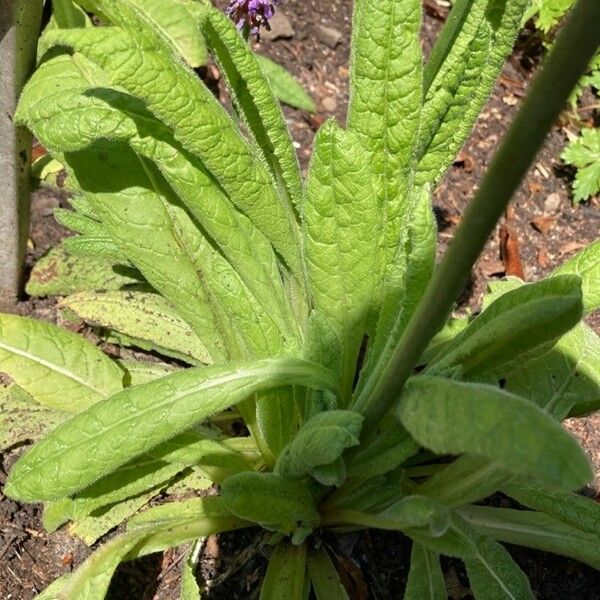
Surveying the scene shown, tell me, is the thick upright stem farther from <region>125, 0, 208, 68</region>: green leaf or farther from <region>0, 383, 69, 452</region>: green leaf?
<region>125, 0, 208, 68</region>: green leaf

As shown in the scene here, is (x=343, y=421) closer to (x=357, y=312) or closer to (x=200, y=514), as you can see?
(x=357, y=312)

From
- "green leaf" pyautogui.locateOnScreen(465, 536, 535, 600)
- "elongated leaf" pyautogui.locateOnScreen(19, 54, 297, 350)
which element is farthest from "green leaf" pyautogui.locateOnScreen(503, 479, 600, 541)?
"elongated leaf" pyautogui.locateOnScreen(19, 54, 297, 350)

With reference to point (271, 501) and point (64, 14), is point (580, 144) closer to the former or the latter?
point (64, 14)

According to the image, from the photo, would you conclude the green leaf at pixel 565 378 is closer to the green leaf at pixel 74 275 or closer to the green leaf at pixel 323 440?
the green leaf at pixel 323 440

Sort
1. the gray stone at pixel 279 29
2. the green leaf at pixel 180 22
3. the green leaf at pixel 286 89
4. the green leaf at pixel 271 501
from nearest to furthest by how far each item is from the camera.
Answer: the green leaf at pixel 271 501 → the green leaf at pixel 180 22 → the green leaf at pixel 286 89 → the gray stone at pixel 279 29

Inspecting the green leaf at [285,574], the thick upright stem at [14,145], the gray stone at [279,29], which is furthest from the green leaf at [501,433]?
the gray stone at [279,29]
